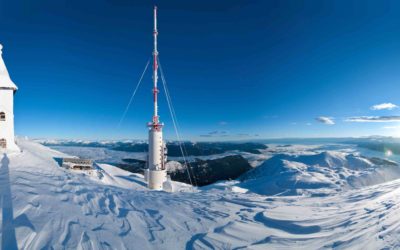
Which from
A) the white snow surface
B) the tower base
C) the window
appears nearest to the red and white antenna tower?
the tower base

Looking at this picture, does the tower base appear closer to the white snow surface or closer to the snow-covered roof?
the white snow surface

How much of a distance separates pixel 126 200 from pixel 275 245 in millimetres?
6160

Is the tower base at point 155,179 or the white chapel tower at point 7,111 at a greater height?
the white chapel tower at point 7,111

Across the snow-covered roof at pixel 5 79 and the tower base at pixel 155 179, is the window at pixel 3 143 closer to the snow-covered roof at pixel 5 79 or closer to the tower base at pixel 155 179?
the snow-covered roof at pixel 5 79

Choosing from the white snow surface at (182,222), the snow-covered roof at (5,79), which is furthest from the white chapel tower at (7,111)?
the white snow surface at (182,222)

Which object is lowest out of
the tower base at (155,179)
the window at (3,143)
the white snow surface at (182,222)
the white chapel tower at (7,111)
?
the tower base at (155,179)

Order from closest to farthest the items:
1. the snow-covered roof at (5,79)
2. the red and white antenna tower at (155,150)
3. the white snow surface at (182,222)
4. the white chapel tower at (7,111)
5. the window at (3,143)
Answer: the white snow surface at (182,222), the window at (3,143), the white chapel tower at (7,111), the snow-covered roof at (5,79), the red and white antenna tower at (155,150)

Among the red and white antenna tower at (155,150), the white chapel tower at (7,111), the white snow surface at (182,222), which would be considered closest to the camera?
the white snow surface at (182,222)

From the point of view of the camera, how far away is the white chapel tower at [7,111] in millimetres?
18884

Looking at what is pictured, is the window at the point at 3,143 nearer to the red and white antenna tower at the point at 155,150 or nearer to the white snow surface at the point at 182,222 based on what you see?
the white snow surface at the point at 182,222

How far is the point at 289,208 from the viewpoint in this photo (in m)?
9.21

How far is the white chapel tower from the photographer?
1888 centimetres

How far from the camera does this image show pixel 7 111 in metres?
19.3

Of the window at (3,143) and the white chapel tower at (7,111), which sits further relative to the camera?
the white chapel tower at (7,111)
